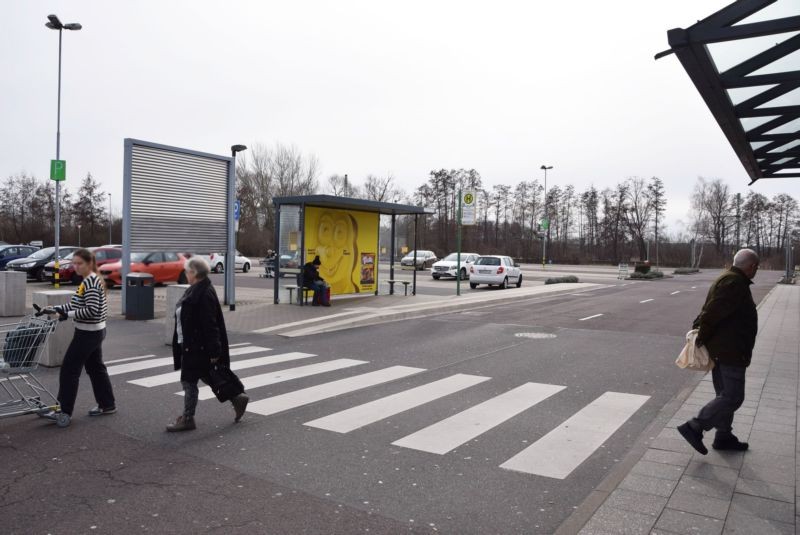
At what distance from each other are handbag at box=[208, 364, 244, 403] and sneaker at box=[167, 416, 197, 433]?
35 cm

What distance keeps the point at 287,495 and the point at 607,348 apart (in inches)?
333

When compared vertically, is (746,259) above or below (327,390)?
above

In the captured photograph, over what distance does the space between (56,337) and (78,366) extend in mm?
3366

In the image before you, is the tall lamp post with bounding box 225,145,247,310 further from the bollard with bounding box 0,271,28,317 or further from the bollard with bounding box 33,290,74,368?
the bollard with bounding box 33,290,74,368

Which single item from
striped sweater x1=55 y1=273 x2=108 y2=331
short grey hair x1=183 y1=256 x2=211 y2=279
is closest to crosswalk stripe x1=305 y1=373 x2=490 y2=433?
short grey hair x1=183 y1=256 x2=211 y2=279

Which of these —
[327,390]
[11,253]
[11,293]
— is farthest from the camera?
[11,253]

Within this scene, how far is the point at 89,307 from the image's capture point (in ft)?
19.2

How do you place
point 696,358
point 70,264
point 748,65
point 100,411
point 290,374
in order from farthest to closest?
point 70,264 → point 290,374 → point 748,65 → point 100,411 → point 696,358

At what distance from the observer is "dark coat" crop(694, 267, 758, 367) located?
482 cm

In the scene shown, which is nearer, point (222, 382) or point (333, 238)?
point (222, 382)

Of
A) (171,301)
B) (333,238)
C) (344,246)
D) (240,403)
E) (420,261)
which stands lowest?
(240,403)

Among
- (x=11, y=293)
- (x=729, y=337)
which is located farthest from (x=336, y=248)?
(x=729, y=337)

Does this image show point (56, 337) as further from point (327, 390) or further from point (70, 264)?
point (70, 264)

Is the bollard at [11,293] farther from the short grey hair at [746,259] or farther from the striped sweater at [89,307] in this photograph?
the short grey hair at [746,259]
